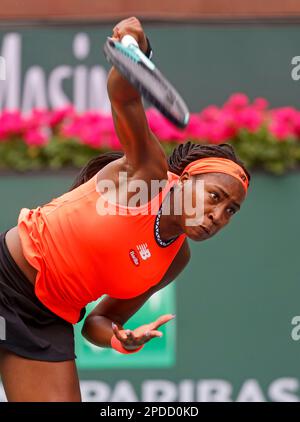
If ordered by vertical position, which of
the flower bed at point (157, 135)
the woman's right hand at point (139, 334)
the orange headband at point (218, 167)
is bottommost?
the woman's right hand at point (139, 334)

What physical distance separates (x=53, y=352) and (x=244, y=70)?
3203mm

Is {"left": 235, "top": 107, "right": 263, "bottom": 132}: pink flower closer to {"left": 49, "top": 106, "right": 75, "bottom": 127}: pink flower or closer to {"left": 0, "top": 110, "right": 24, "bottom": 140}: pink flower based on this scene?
{"left": 49, "top": 106, "right": 75, "bottom": 127}: pink flower

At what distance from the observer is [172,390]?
624cm

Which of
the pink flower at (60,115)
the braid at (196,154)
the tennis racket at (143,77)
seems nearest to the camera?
the tennis racket at (143,77)

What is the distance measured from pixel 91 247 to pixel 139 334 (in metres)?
0.36

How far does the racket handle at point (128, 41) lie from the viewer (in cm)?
349

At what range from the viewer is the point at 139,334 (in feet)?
11.6

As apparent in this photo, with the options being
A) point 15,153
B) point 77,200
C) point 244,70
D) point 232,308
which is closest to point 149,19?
point 244,70

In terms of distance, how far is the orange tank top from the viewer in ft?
12.1

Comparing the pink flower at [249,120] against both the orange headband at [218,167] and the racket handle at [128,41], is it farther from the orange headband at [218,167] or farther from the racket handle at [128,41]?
the racket handle at [128,41]

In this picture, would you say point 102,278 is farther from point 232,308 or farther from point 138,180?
point 232,308

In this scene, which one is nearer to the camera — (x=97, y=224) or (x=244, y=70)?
(x=97, y=224)

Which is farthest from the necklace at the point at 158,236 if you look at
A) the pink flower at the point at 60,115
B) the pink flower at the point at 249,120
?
the pink flower at the point at 60,115

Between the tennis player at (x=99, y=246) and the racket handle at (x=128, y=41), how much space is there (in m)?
0.03
